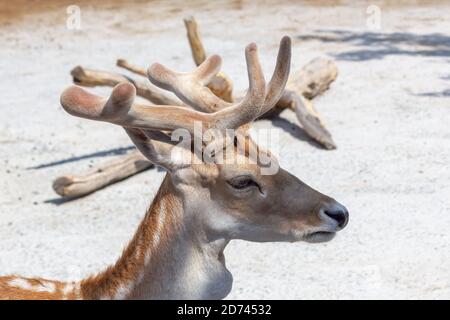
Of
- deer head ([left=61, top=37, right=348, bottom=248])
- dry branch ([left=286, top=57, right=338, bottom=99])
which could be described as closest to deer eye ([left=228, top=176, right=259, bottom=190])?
deer head ([left=61, top=37, right=348, bottom=248])

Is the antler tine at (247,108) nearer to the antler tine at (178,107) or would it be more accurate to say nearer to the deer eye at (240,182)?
the antler tine at (178,107)

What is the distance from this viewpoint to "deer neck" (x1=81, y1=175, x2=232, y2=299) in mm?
3490

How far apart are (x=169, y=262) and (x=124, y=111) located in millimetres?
568

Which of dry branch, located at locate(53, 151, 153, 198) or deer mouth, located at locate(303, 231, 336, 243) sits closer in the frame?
deer mouth, located at locate(303, 231, 336, 243)

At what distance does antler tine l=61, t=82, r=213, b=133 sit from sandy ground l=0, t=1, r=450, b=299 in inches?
90.4

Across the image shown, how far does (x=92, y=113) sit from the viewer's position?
131 inches

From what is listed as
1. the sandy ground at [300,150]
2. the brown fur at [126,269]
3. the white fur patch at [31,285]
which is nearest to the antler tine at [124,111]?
the brown fur at [126,269]

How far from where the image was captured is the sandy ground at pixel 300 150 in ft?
19.5

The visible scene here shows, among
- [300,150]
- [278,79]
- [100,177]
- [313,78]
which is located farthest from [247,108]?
[313,78]

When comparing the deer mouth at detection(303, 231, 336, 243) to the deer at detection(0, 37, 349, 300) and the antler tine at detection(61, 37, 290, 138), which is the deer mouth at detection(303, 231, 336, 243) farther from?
the antler tine at detection(61, 37, 290, 138)

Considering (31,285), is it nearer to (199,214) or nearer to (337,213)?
(199,214)

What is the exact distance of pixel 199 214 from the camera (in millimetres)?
3566

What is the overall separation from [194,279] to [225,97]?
421 centimetres
